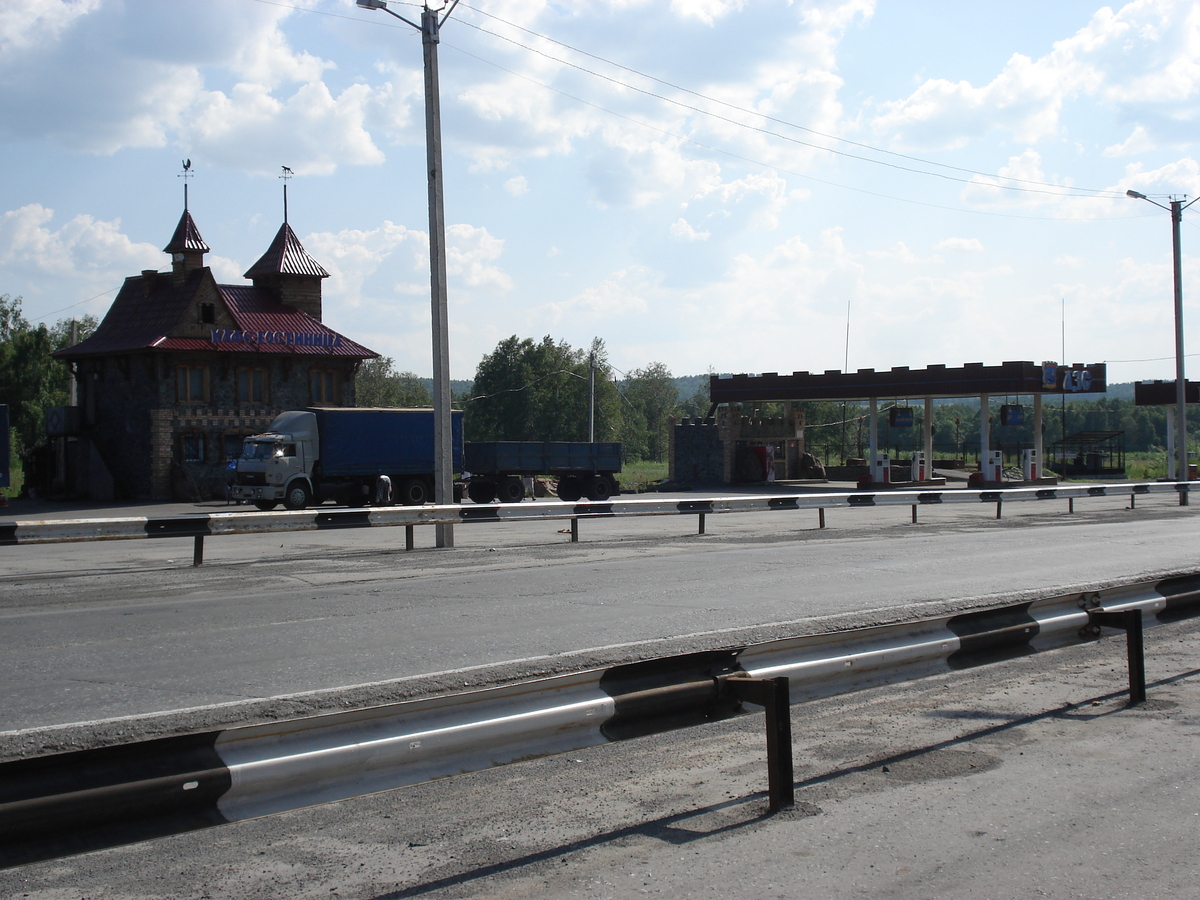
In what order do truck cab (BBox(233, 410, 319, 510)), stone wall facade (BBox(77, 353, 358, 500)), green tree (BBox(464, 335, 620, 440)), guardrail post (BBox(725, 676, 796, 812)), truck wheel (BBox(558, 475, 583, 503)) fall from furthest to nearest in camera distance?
green tree (BBox(464, 335, 620, 440))
truck wheel (BBox(558, 475, 583, 503))
stone wall facade (BBox(77, 353, 358, 500))
truck cab (BBox(233, 410, 319, 510))
guardrail post (BBox(725, 676, 796, 812))

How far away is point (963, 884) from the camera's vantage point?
398 cm

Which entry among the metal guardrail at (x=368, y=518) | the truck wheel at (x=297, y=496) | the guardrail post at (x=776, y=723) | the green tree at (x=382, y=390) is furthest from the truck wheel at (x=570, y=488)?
the green tree at (x=382, y=390)

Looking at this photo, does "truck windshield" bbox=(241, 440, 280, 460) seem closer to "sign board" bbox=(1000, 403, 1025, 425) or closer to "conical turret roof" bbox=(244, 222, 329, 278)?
"conical turret roof" bbox=(244, 222, 329, 278)

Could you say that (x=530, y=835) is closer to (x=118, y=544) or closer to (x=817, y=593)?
(x=817, y=593)

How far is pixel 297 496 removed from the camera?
34.3 meters

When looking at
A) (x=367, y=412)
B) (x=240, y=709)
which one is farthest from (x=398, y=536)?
(x=240, y=709)

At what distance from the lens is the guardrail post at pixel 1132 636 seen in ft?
22.2

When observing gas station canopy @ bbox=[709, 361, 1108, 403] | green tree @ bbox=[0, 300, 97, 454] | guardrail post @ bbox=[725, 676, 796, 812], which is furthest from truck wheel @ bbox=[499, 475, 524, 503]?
green tree @ bbox=[0, 300, 97, 454]

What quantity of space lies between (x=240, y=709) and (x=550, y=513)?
481 inches

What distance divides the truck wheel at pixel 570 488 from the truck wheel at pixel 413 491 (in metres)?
7.01

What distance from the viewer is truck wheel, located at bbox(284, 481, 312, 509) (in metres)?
34.1

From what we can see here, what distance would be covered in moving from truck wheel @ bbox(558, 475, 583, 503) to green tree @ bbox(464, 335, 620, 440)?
66.6 m

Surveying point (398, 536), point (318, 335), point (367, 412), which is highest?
point (318, 335)

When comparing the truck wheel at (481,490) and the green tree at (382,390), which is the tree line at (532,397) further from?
the truck wheel at (481,490)
